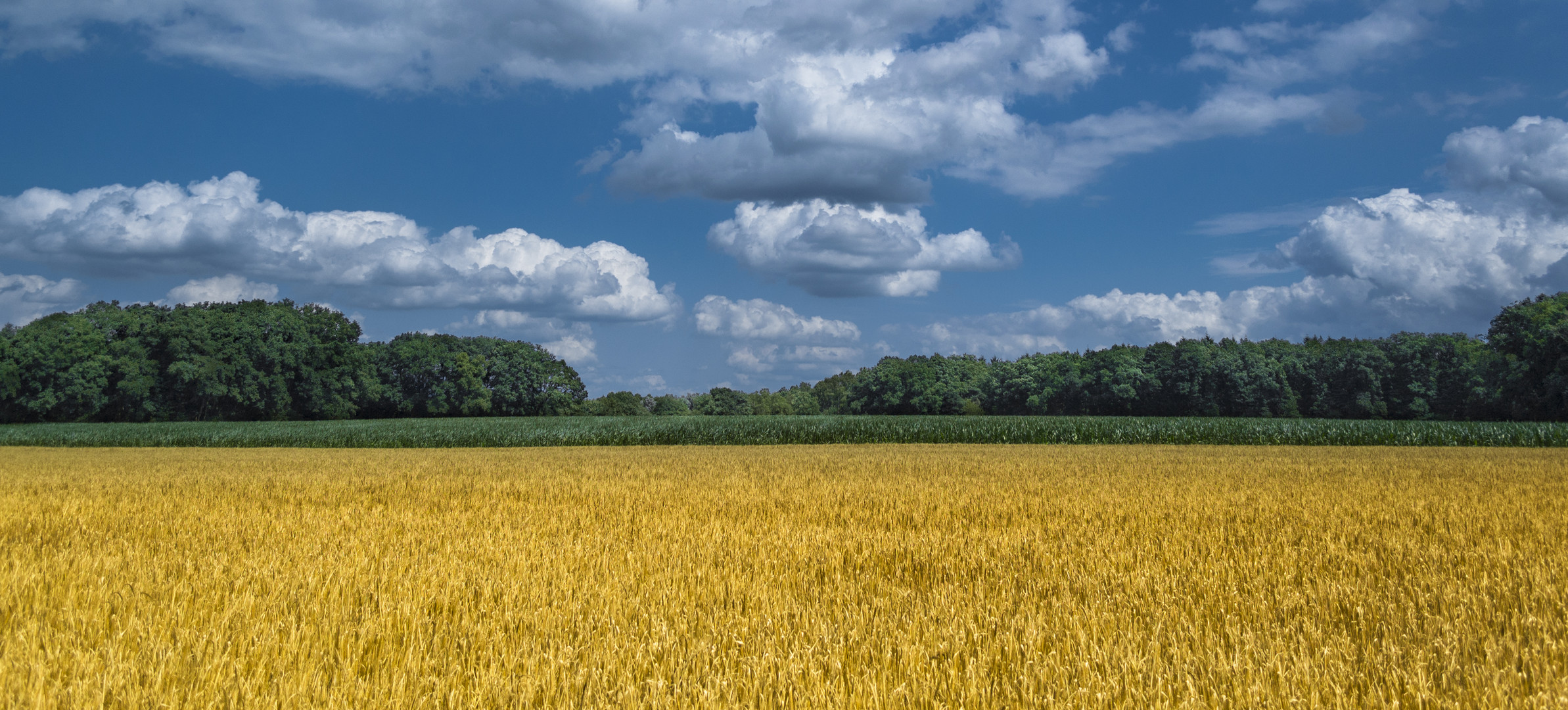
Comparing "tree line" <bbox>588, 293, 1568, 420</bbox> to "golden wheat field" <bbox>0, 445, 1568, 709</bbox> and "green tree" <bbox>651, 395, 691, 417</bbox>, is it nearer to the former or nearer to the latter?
"green tree" <bbox>651, 395, 691, 417</bbox>

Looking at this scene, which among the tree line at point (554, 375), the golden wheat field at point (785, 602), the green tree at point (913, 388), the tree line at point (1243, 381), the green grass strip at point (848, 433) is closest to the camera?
the golden wheat field at point (785, 602)

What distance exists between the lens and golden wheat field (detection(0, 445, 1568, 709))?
3.71 m

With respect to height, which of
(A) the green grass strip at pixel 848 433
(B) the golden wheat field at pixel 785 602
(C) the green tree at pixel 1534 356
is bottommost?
(A) the green grass strip at pixel 848 433

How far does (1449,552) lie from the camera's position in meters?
7.31

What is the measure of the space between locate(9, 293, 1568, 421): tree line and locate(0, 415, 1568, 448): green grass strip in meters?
21.9

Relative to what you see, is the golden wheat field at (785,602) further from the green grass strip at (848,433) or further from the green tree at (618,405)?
the green tree at (618,405)

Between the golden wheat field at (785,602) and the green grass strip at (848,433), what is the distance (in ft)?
110

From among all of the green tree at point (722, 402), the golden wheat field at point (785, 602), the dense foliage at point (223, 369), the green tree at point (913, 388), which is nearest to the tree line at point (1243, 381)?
the green tree at point (913, 388)

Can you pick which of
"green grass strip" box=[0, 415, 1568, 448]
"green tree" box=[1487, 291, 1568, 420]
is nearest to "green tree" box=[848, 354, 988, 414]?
"green tree" box=[1487, 291, 1568, 420]

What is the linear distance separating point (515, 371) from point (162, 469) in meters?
78.7

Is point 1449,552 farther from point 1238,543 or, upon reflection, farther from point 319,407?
point 319,407

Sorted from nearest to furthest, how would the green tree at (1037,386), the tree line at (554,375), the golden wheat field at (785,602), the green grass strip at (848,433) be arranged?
the golden wheat field at (785,602), the green grass strip at (848,433), the tree line at (554,375), the green tree at (1037,386)

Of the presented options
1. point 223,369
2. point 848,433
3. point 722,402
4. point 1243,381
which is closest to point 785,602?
point 848,433

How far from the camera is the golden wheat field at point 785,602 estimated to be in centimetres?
371
